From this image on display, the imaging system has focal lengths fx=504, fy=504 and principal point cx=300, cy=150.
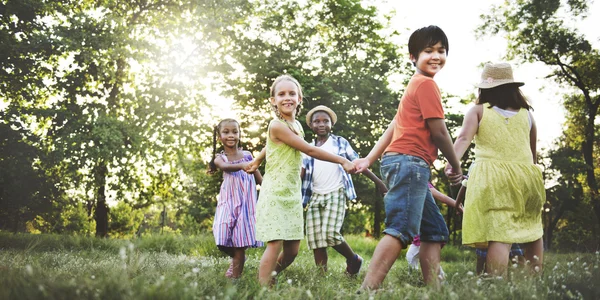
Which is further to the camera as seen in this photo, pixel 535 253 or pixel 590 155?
pixel 590 155

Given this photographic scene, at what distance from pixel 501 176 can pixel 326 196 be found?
2812 mm

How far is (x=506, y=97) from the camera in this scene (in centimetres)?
441

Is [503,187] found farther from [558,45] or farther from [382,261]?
[558,45]

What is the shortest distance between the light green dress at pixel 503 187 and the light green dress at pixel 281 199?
4.65 ft

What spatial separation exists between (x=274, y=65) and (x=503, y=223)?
18892mm

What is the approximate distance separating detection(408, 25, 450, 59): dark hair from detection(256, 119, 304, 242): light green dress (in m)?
1.26

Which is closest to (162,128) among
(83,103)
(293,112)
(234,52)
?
(83,103)

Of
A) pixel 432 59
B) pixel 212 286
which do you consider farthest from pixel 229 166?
pixel 432 59

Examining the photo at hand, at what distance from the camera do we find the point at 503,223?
4031mm

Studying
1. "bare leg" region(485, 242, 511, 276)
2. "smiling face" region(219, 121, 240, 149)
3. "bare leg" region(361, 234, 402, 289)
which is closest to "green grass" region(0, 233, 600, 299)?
"bare leg" region(361, 234, 402, 289)

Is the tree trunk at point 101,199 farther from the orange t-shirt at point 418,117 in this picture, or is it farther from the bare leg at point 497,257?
the bare leg at point 497,257

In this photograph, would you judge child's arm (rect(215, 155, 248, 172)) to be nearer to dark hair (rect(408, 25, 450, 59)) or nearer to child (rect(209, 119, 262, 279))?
child (rect(209, 119, 262, 279))

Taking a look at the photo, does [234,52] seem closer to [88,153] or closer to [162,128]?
[162,128]

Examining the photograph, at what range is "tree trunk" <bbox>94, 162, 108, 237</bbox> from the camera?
16.0m
